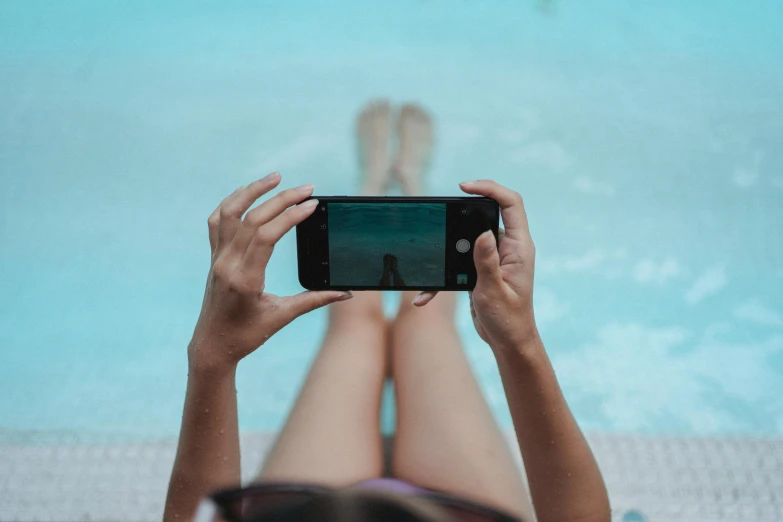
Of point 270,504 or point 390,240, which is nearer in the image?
point 270,504

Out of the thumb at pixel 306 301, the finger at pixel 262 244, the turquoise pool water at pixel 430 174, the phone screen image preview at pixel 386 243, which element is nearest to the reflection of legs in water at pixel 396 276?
the phone screen image preview at pixel 386 243

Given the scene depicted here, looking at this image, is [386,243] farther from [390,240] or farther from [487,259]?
[487,259]

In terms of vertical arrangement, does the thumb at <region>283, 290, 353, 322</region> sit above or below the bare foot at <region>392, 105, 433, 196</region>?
below

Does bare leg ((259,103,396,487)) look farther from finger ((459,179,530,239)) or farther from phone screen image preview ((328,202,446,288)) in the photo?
finger ((459,179,530,239))

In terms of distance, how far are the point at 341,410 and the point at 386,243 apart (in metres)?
0.30

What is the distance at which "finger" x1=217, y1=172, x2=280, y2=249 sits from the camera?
736 millimetres

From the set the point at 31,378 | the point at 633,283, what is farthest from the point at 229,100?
the point at 633,283

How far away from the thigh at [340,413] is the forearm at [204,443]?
106 mm

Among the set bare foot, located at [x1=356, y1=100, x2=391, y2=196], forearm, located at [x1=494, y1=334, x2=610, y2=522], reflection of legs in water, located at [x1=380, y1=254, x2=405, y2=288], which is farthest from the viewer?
bare foot, located at [x1=356, y1=100, x2=391, y2=196]

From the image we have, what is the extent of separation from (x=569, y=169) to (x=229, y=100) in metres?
0.98

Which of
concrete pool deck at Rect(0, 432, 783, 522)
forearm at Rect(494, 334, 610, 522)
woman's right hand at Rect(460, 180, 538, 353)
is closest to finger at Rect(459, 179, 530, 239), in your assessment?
woman's right hand at Rect(460, 180, 538, 353)

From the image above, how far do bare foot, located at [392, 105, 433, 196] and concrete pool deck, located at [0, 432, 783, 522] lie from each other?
75 cm

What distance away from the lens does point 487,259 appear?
71 cm

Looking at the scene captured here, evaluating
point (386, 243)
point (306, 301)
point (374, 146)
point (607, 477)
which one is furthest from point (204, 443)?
point (374, 146)
